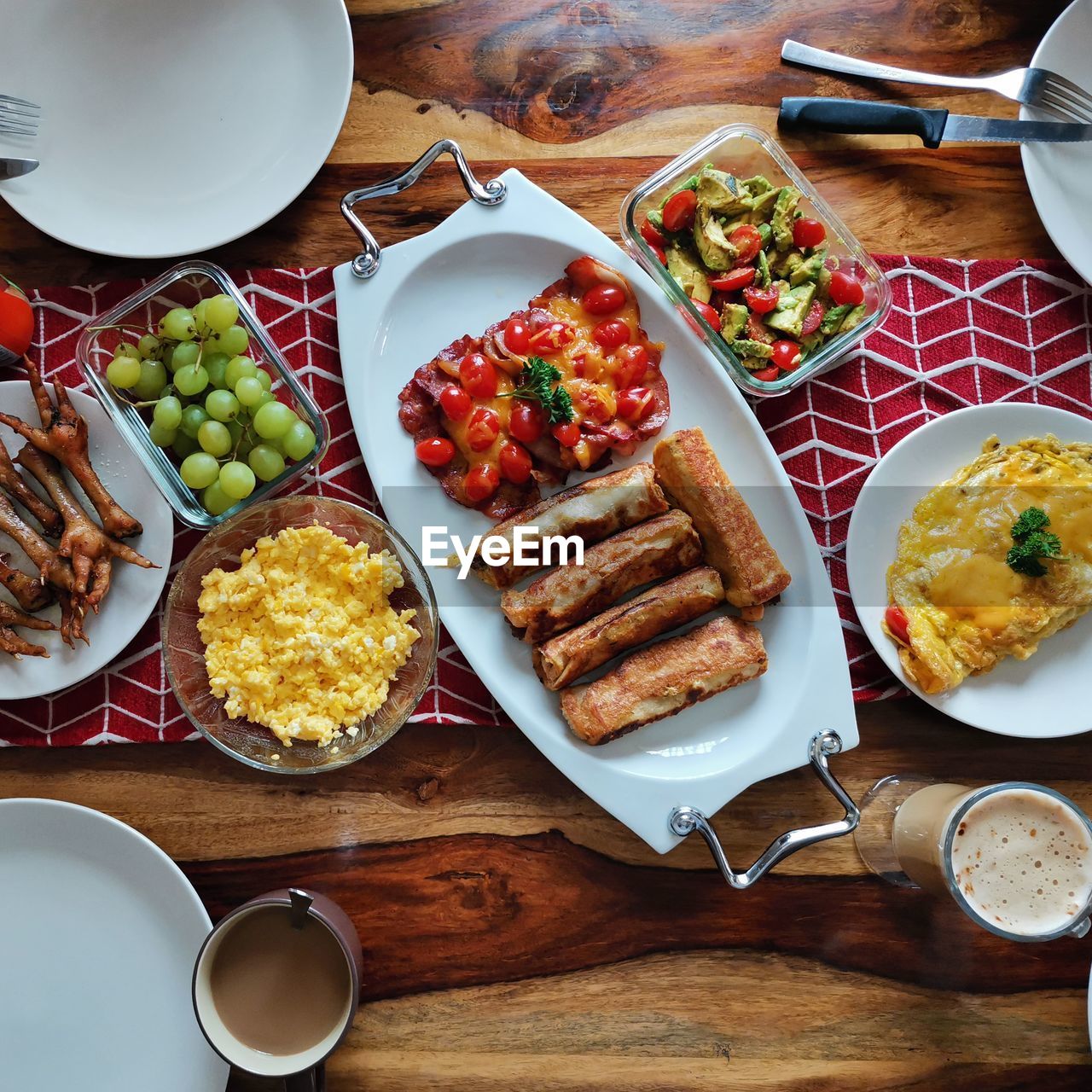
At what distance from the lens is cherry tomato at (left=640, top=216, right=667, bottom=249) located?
2457 millimetres

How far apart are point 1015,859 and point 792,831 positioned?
21.8 inches

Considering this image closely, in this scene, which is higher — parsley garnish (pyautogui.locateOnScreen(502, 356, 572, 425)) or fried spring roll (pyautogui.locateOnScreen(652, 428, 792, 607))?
parsley garnish (pyautogui.locateOnScreen(502, 356, 572, 425))

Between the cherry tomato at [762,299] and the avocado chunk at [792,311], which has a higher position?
the cherry tomato at [762,299]

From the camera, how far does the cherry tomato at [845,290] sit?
2.41 meters

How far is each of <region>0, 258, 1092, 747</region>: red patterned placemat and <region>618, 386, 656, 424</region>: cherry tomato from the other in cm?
36

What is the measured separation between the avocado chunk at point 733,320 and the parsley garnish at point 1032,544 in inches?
34.6

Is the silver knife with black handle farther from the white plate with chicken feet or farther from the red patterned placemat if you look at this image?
the white plate with chicken feet

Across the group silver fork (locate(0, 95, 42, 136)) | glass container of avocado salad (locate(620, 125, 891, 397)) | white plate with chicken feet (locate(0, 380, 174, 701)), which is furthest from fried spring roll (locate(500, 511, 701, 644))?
silver fork (locate(0, 95, 42, 136))

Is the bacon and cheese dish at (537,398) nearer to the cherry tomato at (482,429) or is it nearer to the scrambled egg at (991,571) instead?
the cherry tomato at (482,429)

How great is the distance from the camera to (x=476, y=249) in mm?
2490

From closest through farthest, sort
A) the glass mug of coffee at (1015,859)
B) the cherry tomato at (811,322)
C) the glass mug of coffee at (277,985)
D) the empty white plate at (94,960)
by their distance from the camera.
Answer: the glass mug of coffee at (277,985)
the glass mug of coffee at (1015,859)
the empty white plate at (94,960)
the cherry tomato at (811,322)

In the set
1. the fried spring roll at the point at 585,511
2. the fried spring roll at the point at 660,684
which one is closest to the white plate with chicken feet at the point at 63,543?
the fried spring roll at the point at 585,511

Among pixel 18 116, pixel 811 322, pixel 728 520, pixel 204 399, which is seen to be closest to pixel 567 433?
pixel 728 520

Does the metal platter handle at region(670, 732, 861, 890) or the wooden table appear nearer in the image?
the metal platter handle at region(670, 732, 861, 890)
